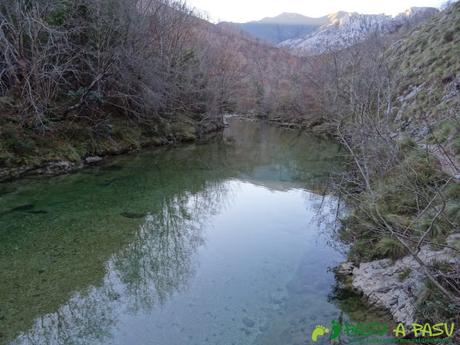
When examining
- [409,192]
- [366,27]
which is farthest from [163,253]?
[366,27]

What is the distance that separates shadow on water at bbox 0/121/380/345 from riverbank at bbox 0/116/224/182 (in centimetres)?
80

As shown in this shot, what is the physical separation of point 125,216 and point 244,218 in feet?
9.82

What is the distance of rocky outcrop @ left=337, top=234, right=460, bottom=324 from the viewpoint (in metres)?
4.51

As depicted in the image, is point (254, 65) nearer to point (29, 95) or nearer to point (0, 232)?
point (29, 95)

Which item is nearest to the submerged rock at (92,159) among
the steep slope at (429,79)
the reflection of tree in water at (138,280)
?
the reflection of tree in water at (138,280)

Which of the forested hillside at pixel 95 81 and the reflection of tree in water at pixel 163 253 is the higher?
the forested hillside at pixel 95 81

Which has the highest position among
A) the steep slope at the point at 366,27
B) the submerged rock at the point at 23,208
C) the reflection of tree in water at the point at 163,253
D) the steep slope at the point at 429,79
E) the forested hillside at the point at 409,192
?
the steep slope at the point at 366,27

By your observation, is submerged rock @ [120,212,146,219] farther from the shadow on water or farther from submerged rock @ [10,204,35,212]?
submerged rock @ [10,204,35,212]

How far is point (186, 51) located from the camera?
2189cm

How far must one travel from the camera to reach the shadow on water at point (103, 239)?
16.1 ft

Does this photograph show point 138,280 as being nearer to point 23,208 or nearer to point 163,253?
point 163,253

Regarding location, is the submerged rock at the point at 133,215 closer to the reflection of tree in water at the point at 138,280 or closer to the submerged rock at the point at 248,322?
the reflection of tree in water at the point at 138,280

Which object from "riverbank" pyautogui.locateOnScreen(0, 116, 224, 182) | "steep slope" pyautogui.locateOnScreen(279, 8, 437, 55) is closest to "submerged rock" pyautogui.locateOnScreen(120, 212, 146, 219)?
"riverbank" pyautogui.locateOnScreen(0, 116, 224, 182)

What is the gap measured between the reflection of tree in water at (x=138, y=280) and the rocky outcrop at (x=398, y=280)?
2928mm
